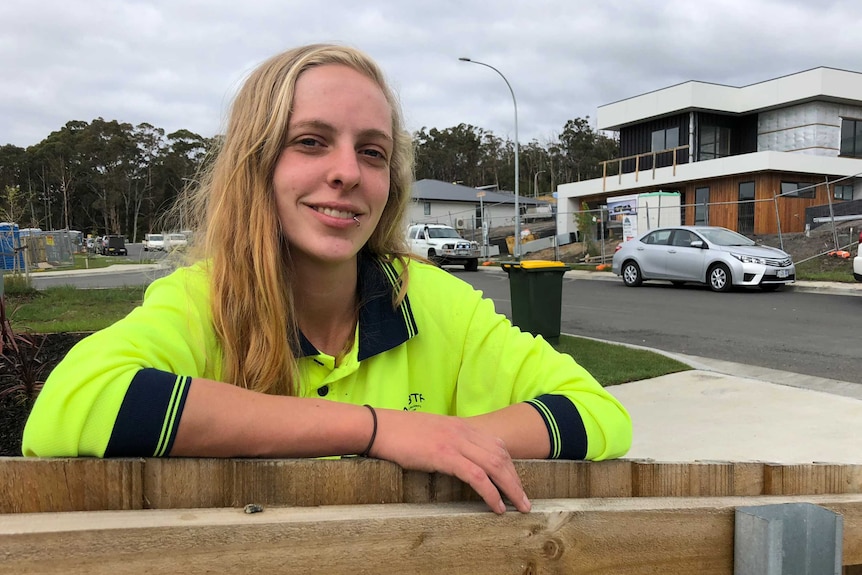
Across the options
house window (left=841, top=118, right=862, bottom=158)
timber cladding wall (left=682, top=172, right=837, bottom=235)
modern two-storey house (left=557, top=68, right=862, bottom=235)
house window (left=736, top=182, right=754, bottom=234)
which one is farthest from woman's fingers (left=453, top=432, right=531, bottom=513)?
house window (left=841, top=118, right=862, bottom=158)

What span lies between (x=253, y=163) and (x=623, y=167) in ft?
110

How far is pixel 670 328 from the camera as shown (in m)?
9.70

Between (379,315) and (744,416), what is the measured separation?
4253 millimetres

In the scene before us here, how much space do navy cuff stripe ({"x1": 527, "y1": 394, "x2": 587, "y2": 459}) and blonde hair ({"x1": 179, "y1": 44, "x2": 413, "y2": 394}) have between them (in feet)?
1.85

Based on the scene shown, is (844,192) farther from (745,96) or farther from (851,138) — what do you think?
(745,96)

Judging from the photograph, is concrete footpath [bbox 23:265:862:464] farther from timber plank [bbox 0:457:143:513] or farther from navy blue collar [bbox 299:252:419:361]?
timber plank [bbox 0:457:143:513]

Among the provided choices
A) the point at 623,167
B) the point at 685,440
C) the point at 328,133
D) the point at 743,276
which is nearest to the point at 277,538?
the point at 328,133

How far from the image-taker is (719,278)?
14.6 meters

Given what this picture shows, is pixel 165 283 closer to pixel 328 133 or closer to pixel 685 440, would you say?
pixel 328 133

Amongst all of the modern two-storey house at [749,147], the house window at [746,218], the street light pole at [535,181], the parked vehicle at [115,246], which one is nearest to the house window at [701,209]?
the modern two-storey house at [749,147]

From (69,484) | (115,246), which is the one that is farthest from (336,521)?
(115,246)

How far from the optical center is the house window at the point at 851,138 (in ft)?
91.4

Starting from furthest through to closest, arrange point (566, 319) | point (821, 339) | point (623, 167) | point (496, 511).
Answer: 1. point (623, 167)
2. point (566, 319)
3. point (821, 339)
4. point (496, 511)

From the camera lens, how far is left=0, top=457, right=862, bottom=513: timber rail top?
0.88 m
